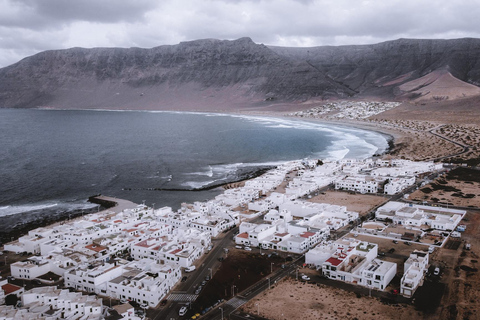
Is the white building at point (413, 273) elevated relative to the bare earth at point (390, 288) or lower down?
elevated

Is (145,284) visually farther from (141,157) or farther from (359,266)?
(141,157)

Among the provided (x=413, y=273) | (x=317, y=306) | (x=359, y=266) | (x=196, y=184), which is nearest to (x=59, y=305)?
(x=317, y=306)

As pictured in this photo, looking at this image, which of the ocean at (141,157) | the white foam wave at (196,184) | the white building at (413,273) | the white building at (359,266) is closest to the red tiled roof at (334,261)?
the white building at (359,266)

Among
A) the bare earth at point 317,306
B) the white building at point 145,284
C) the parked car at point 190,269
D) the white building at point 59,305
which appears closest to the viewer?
the white building at point 59,305

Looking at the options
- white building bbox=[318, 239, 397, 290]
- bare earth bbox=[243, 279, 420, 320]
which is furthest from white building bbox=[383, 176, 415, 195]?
bare earth bbox=[243, 279, 420, 320]

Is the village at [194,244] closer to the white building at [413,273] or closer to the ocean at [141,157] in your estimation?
the white building at [413,273]

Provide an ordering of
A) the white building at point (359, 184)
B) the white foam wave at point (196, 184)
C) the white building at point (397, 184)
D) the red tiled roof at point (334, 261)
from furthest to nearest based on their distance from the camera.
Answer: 1. the white foam wave at point (196, 184)
2. the white building at point (359, 184)
3. the white building at point (397, 184)
4. the red tiled roof at point (334, 261)
